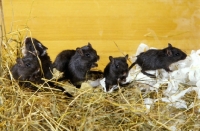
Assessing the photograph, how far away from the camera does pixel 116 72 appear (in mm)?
2082

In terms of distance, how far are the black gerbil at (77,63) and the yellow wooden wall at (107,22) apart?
29 centimetres

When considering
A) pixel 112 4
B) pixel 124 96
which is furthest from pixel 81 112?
pixel 112 4

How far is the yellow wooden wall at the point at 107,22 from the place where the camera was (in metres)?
2.46

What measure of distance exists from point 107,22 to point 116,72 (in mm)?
536

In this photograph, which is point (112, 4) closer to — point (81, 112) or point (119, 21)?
point (119, 21)

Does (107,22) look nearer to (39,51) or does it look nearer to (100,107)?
(39,51)

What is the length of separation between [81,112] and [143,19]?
90 cm

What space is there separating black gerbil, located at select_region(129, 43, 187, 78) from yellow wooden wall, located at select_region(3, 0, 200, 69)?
29 centimetres

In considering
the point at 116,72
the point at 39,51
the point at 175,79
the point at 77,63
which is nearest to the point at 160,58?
the point at 175,79

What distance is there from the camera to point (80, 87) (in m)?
2.14

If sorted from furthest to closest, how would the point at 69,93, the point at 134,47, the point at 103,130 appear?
the point at 134,47 → the point at 69,93 → the point at 103,130

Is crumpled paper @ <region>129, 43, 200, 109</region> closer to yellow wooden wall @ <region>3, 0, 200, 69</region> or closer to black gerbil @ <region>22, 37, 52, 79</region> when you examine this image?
yellow wooden wall @ <region>3, 0, 200, 69</region>

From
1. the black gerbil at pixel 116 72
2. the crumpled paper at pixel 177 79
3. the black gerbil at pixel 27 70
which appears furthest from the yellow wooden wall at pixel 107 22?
the black gerbil at pixel 27 70

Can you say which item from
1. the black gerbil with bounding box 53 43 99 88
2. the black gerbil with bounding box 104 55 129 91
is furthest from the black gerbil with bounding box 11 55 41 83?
the black gerbil with bounding box 104 55 129 91
